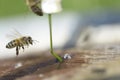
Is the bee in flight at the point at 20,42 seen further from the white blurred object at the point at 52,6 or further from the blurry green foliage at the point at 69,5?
the blurry green foliage at the point at 69,5

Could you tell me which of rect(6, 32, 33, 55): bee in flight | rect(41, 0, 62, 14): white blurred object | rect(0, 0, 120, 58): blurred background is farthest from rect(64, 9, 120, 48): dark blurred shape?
rect(41, 0, 62, 14): white blurred object

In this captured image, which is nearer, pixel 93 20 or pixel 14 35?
pixel 14 35

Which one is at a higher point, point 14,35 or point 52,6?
point 52,6

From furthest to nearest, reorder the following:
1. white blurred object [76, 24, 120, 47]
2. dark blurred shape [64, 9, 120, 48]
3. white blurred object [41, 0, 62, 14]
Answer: dark blurred shape [64, 9, 120, 48]
white blurred object [76, 24, 120, 47]
white blurred object [41, 0, 62, 14]

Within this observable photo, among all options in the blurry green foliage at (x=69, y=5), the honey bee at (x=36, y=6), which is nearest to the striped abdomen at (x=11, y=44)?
the honey bee at (x=36, y=6)

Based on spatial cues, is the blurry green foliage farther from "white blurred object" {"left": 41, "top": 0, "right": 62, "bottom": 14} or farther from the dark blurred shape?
"white blurred object" {"left": 41, "top": 0, "right": 62, "bottom": 14}

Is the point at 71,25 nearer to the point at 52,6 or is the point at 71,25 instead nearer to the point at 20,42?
the point at 20,42

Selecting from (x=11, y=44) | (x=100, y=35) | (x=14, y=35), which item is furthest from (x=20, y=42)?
(x=100, y=35)
